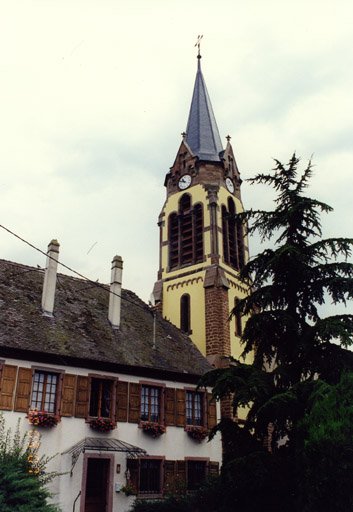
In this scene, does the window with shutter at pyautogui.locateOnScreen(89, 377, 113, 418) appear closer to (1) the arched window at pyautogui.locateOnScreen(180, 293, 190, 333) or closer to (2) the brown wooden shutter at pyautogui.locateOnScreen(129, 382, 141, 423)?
(2) the brown wooden shutter at pyautogui.locateOnScreen(129, 382, 141, 423)

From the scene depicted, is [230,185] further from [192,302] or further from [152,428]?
[152,428]

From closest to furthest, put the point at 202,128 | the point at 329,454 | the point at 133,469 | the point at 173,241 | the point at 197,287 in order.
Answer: the point at 329,454 → the point at 133,469 → the point at 197,287 → the point at 173,241 → the point at 202,128

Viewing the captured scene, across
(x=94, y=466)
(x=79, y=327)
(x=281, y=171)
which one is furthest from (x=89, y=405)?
(x=281, y=171)

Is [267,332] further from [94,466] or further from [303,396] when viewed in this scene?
[94,466]

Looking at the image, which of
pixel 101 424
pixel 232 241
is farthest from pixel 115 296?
pixel 232 241

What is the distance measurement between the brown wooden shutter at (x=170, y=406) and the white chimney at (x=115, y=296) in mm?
4042

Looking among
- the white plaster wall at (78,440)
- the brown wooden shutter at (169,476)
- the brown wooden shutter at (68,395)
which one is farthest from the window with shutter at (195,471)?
the brown wooden shutter at (68,395)

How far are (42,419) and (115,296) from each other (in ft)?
25.2

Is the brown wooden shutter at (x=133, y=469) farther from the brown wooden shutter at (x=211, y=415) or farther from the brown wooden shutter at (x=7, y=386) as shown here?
the brown wooden shutter at (x=7, y=386)

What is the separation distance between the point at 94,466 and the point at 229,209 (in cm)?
2044

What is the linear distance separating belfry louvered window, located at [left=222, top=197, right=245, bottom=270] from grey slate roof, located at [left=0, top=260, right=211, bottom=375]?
7159mm

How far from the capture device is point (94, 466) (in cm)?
1850

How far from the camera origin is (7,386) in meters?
17.2

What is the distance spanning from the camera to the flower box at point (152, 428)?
65.7 feet
